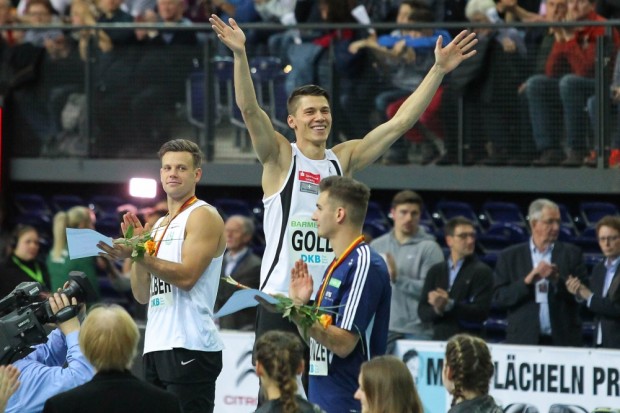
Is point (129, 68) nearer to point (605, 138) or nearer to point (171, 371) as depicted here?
point (605, 138)

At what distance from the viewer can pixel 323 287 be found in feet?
22.2

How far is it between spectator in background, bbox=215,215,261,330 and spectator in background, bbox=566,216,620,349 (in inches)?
115

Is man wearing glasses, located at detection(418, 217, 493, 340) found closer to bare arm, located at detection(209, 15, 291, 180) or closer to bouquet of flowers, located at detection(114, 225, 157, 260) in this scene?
bare arm, located at detection(209, 15, 291, 180)

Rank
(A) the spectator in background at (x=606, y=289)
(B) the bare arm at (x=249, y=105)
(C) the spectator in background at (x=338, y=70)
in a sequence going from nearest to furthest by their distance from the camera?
(B) the bare arm at (x=249, y=105), (A) the spectator in background at (x=606, y=289), (C) the spectator in background at (x=338, y=70)

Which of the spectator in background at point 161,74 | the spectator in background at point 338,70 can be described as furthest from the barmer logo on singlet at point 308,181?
the spectator in background at point 161,74

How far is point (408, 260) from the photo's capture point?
1159 cm

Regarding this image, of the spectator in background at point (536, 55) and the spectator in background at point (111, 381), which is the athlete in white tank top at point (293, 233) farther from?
the spectator in background at point (536, 55)

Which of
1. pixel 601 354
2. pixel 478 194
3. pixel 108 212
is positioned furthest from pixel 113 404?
pixel 108 212

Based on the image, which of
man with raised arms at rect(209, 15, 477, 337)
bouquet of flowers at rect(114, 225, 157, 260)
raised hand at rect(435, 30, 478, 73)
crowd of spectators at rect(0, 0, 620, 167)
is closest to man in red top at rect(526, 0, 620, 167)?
crowd of spectators at rect(0, 0, 620, 167)

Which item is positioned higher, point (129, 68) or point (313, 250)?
point (129, 68)

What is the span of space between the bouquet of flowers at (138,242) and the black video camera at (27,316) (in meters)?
0.30

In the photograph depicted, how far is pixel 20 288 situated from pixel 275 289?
1599 millimetres

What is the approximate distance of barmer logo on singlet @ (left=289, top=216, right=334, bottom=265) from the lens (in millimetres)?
7691

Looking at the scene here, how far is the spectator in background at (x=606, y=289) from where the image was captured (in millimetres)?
10594
